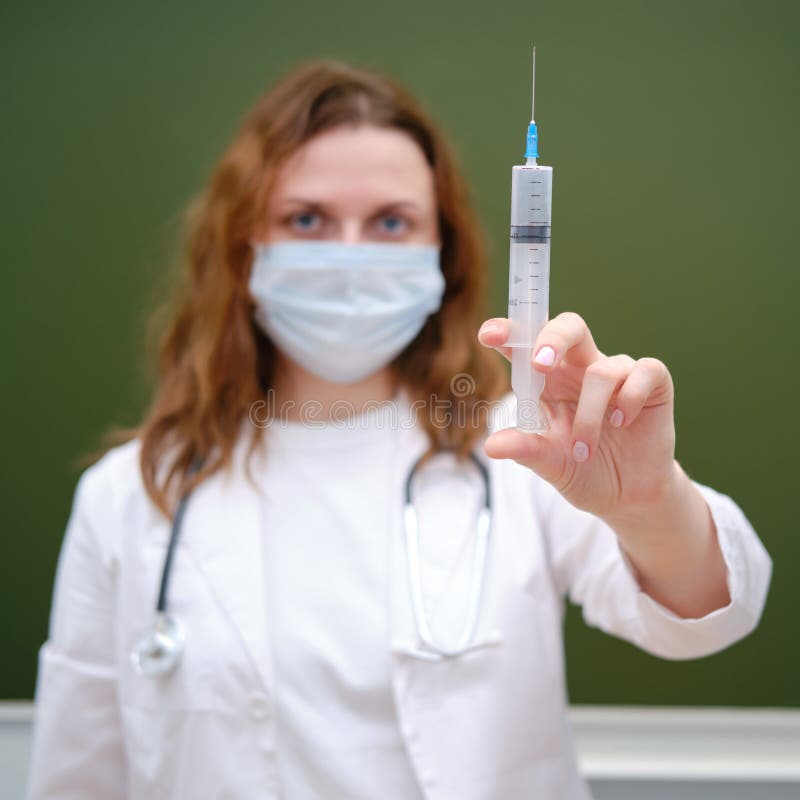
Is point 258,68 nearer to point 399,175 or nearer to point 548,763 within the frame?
point 399,175

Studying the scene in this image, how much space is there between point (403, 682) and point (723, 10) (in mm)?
1423

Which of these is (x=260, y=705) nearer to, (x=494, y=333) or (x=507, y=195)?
(x=494, y=333)

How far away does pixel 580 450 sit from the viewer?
76 centimetres

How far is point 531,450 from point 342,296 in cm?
56

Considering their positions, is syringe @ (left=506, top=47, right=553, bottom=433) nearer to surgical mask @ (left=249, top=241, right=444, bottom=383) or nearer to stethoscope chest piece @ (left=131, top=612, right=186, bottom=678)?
surgical mask @ (left=249, top=241, right=444, bottom=383)

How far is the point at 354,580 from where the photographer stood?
1.20m

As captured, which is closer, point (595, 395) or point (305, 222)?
point (595, 395)

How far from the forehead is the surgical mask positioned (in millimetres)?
79

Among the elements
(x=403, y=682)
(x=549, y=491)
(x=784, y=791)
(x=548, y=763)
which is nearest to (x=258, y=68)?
(x=549, y=491)

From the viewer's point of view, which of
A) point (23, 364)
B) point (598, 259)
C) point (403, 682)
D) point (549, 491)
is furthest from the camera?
point (23, 364)

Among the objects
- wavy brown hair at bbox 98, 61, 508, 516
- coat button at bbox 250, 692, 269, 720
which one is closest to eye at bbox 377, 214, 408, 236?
wavy brown hair at bbox 98, 61, 508, 516

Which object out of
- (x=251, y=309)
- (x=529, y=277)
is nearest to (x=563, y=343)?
(x=529, y=277)

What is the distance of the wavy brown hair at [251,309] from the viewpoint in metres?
1.29
